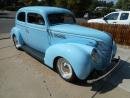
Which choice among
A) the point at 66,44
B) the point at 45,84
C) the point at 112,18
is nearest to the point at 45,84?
the point at 45,84

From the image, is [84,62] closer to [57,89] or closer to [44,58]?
A: [57,89]

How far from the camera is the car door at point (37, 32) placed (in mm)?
7203

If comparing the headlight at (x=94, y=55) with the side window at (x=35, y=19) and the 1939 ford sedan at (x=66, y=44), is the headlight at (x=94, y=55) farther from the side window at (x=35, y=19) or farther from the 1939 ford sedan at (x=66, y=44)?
the side window at (x=35, y=19)

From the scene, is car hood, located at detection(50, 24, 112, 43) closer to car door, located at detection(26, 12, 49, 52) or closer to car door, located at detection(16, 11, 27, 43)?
car door, located at detection(26, 12, 49, 52)

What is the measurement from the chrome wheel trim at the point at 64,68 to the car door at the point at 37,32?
3.75 ft

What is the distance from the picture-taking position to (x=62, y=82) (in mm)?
6055

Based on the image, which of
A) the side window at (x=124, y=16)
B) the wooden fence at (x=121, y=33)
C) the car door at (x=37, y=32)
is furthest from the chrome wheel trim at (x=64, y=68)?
the side window at (x=124, y=16)

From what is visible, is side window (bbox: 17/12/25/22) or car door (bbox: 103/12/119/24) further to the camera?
car door (bbox: 103/12/119/24)

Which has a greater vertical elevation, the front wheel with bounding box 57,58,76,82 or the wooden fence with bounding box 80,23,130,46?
the wooden fence with bounding box 80,23,130,46

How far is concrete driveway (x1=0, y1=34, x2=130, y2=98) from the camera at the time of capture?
17.7 feet

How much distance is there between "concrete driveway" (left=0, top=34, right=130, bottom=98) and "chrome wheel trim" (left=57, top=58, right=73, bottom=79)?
→ 173 mm

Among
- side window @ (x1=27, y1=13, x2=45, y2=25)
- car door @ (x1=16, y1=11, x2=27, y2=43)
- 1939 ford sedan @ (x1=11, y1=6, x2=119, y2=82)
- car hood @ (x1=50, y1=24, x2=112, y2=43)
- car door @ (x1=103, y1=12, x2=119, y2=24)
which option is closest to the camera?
1939 ford sedan @ (x1=11, y1=6, x2=119, y2=82)

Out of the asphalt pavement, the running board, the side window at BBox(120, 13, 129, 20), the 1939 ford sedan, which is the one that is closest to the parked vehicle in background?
the side window at BBox(120, 13, 129, 20)

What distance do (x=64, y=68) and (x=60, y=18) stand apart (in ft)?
6.52
